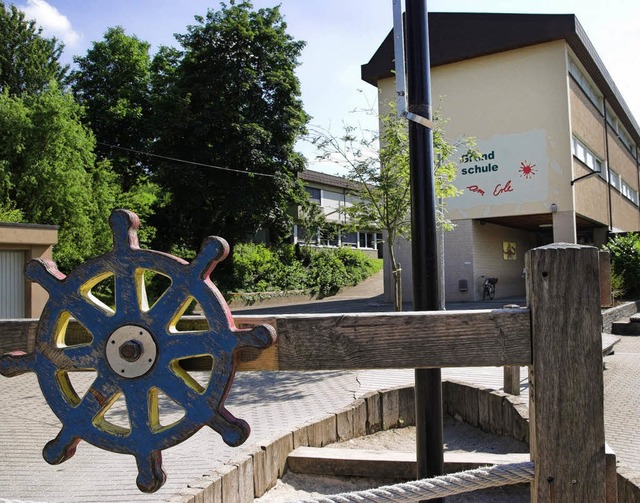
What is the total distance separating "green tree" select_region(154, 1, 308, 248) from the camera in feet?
89.9

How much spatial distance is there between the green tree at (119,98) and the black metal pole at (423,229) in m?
29.5

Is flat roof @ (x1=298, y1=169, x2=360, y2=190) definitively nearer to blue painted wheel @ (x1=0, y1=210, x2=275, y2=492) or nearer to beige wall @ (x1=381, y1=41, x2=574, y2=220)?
beige wall @ (x1=381, y1=41, x2=574, y2=220)

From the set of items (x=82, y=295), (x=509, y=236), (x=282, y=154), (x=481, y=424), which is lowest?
(x=481, y=424)

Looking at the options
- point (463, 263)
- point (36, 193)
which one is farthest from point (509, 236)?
point (36, 193)

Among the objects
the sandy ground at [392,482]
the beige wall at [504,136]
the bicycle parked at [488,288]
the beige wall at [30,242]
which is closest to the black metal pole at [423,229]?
the sandy ground at [392,482]

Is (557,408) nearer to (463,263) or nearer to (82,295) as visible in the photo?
(82,295)

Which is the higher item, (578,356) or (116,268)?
(116,268)

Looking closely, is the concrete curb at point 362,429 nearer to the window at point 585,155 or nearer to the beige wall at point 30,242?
the beige wall at point 30,242

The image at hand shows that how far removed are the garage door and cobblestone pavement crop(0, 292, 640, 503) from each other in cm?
654

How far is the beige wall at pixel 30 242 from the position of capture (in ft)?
48.2

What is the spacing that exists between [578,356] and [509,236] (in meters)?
25.5


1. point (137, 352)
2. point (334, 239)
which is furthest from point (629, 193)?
point (137, 352)

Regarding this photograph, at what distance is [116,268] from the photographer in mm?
1655

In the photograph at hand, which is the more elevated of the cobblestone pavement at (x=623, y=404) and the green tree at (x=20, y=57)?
the green tree at (x=20, y=57)
